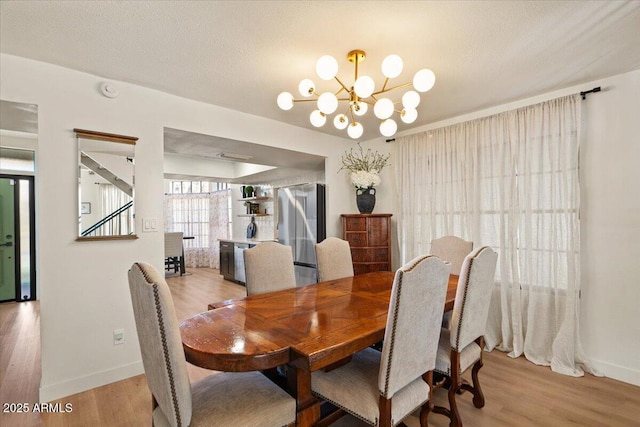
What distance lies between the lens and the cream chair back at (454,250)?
2.84 m

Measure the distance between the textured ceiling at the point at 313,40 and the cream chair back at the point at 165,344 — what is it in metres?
1.42

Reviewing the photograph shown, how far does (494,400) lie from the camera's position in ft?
7.07

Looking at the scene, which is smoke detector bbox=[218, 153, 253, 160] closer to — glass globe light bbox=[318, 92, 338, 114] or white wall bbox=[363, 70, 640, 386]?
glass globe light bbox=[318, 92, 338, 114]

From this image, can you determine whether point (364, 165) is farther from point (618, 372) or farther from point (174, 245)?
point (174, 245)

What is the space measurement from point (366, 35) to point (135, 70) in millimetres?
1699

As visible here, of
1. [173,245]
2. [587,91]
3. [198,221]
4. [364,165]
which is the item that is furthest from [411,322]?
[198,221]

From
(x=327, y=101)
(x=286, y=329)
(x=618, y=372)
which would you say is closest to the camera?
(x=286, y=329)

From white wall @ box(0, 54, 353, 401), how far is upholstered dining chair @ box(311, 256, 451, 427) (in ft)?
6.08

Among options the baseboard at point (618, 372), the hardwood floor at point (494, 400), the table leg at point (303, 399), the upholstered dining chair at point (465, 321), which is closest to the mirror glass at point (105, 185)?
the hardwood floor at point (494, 400)

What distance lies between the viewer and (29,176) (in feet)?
15.9

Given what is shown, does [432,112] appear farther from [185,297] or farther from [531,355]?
[185,297]

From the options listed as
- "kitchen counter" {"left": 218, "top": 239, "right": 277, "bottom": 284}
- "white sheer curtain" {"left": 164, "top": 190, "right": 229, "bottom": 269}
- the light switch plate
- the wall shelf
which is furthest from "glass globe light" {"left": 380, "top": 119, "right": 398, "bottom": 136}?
"white sheer curtain" {"left": 164, "top": 190, "right": 229, "bottom": 269}

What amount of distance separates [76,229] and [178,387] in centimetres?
183

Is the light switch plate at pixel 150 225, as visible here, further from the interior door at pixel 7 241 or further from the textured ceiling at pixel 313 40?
the interior door at pixel 7 241
